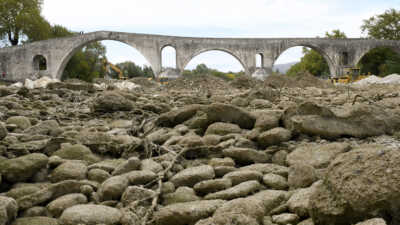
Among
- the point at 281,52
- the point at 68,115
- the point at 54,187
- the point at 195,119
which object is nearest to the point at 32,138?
the point at 54,187

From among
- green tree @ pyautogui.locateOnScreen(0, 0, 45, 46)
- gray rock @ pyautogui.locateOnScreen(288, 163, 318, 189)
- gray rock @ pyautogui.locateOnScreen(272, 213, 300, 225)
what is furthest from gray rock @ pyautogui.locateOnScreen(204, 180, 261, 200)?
green tree @ pyautogui.locateOnScreen(0, 0, 45, 46)

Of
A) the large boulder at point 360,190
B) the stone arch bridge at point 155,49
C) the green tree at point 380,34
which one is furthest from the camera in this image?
the green tree at point 380,34

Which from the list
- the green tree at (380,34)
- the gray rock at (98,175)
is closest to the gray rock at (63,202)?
the gray rock at (98,175)

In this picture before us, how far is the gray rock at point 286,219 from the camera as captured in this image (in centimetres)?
176

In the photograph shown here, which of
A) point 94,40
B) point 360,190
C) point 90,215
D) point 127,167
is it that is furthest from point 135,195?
point 94,40

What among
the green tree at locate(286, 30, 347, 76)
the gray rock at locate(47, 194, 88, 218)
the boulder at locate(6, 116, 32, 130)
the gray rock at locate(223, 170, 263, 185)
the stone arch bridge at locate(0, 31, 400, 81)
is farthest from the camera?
the green tree at locate(286, 30, 347, 76)

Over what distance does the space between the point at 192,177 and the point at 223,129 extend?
1231 millimetres

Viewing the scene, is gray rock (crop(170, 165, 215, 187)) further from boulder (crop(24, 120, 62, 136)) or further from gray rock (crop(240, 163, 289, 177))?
boulder (crop(24, 120, 62, 136))

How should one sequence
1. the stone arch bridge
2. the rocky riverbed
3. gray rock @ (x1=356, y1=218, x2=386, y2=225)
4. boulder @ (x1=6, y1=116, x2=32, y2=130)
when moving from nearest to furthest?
1. gray rock @ (x1=356, y1=218, x2=386, y2=225)
2. the rocky riverbed
3. boulder @ (x1=6, y1=116, x2=32, y2=130)
4. the stone arch bridge

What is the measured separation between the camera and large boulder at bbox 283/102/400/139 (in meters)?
3.16

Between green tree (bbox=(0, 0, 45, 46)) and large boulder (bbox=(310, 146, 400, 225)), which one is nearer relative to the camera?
large boulder (bbox=(310, 146, 400, 225))

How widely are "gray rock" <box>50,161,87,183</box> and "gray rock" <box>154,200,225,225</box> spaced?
966mm

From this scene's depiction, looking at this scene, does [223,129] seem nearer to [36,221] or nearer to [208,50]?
[36,221]

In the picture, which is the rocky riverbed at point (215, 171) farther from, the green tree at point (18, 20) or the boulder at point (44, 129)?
the green tree at point (18, 20)
